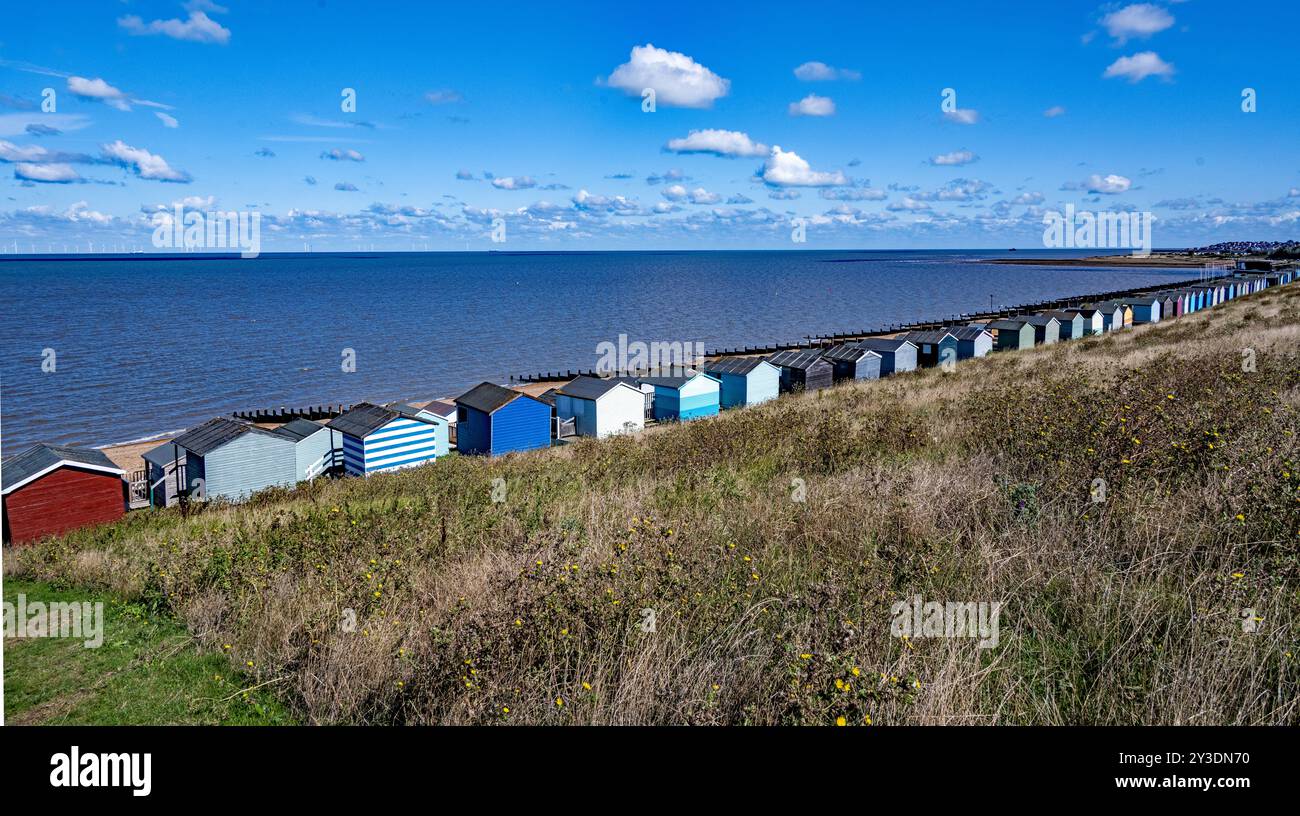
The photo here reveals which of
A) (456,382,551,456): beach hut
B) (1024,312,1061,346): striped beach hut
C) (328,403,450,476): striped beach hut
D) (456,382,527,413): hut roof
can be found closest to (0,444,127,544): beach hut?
(328,403,450,476): striped beach hut

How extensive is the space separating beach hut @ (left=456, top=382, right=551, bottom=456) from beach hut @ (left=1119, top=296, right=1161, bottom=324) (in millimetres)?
49171

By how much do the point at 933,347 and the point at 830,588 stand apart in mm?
41547

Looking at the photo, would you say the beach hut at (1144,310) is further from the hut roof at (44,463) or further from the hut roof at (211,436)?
the hut roof at (44,463)

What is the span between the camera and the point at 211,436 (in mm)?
22844

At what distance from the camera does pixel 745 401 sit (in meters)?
34.0

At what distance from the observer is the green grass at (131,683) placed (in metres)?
4.84

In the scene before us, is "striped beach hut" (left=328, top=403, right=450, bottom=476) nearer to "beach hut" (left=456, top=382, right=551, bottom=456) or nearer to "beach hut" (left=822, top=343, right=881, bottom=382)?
"beach hut" (left=456, top=382, right=551, bottom=456)

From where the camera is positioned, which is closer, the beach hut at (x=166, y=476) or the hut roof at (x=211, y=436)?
the hut roof at (x=211, y=436)

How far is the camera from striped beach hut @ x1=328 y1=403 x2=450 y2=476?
24.9 m

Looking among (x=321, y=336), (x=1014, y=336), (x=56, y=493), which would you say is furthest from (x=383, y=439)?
(x=321, y=336)

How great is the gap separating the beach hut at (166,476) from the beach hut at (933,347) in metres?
A: 35.4

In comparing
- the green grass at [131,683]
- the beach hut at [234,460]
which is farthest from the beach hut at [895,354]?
the green grass at [131,683]
